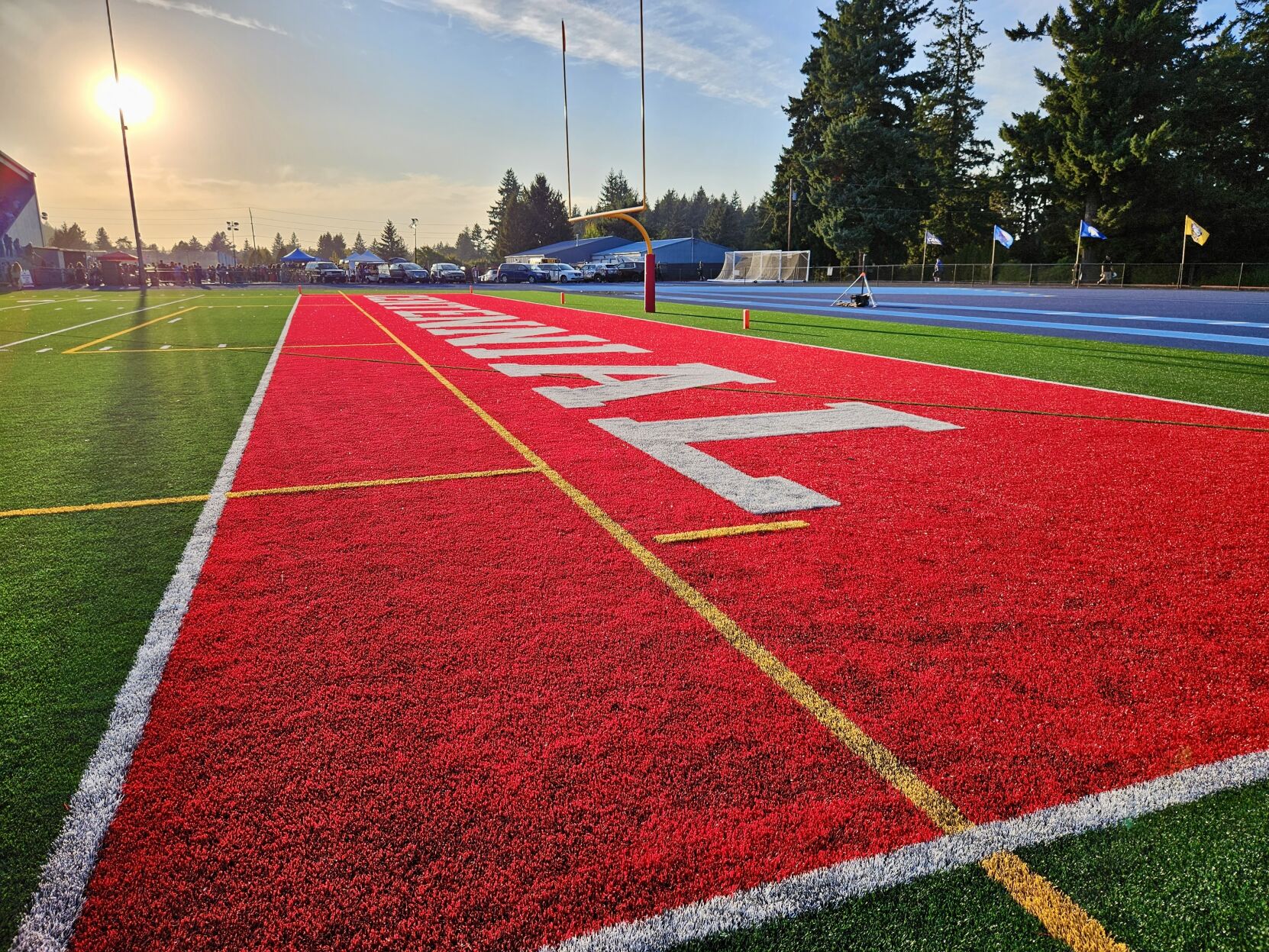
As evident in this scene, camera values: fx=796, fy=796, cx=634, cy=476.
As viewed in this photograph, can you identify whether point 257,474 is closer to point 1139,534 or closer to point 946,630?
point 946,630

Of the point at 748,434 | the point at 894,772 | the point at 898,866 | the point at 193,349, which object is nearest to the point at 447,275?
the point at 193,349

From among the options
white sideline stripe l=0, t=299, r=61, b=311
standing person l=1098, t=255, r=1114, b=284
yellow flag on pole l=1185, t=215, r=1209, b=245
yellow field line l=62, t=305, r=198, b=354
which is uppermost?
yellow flag on pole l=1185, t=215, r=1209, b=245

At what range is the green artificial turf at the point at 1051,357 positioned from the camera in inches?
352

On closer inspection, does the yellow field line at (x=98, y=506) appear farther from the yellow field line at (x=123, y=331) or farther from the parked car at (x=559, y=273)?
the parked car at (x=559, y=273)

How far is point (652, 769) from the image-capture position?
94.0 inches

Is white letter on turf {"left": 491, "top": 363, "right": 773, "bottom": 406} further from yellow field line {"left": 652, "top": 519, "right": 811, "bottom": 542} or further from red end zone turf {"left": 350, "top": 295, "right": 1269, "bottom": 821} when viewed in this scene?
yellow field line {"left": 652, "top": 519, "right": 811, "bottom": 542}

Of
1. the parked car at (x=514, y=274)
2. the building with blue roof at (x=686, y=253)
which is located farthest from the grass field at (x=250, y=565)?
the building with blue roof at (x=686, y=253)

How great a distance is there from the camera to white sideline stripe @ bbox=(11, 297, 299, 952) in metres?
1.84

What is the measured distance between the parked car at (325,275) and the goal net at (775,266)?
28838mm

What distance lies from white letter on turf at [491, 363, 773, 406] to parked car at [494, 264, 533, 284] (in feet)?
151

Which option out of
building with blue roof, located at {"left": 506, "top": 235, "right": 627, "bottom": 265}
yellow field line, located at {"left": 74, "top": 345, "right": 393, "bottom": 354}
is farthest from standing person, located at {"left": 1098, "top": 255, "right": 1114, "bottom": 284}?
building with blue roof, located at {"left": 506, "top": 235, "right": 627, "bottom": 265}

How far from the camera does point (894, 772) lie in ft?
7.68

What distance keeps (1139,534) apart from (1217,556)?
363mm

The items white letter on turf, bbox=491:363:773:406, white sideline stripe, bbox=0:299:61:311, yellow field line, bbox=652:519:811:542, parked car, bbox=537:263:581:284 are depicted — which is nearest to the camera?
yellow field line, bbox=652:519:811:542
